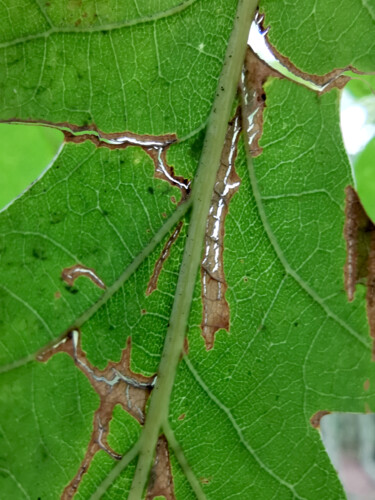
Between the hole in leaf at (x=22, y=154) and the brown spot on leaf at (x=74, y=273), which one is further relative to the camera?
the hole in leaf at (x=22, y=154)

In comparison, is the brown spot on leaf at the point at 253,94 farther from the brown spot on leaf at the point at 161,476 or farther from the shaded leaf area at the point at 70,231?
the brown spot on leaf at the point at 161,476

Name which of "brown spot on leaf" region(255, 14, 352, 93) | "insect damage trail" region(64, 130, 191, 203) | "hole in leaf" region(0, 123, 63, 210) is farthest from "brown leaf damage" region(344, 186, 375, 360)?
"hole in leaf" region(0, 123, 63, 210)

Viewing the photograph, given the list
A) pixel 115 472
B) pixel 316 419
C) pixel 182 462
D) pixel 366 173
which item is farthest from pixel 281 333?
pixel 366 173

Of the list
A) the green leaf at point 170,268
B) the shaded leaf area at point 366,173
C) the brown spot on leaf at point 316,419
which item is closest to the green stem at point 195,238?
the green leaf at point 170,268

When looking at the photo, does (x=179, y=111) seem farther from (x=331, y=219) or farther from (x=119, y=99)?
(x=331, y=219)

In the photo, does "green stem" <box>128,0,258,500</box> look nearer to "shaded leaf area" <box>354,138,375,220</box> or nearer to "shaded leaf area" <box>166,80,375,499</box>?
"shaded leaf area" <box>166,80,375,499</box>

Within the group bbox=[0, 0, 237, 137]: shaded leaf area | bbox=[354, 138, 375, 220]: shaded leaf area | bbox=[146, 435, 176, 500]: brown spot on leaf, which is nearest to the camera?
bbox=[0, 0, 237, 137]: shaded leaf area

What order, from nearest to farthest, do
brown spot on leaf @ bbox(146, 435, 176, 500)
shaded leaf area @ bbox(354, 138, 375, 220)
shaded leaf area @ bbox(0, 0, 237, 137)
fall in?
shaded leaf area @ bbox(0, 0, 237, 137) → brown spot on leaf @ bbox(146, 435, 176, 500) → shaded leaf area @ bbox(354, 138, 375, 220)
